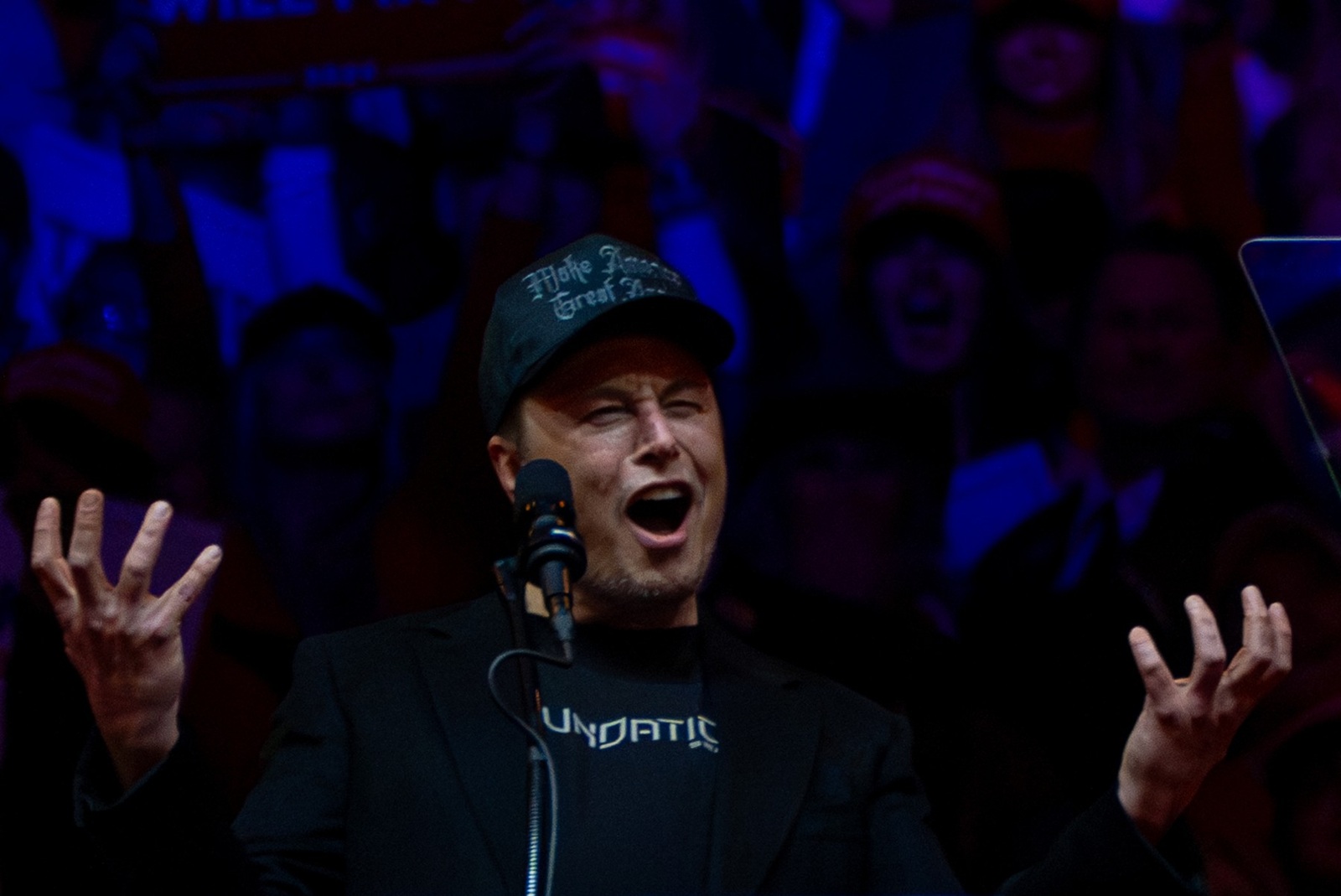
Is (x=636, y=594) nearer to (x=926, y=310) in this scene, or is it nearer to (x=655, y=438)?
(x=655, y=438)

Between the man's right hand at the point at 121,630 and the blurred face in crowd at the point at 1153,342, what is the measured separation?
1893mm

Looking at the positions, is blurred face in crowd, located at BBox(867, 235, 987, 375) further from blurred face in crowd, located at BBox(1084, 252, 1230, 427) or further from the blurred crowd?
blurred face in crowd, located at BBox(1084, 252, 1230, 427)

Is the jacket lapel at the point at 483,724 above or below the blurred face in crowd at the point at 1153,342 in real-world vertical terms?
below

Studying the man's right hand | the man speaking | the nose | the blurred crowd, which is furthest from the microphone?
the blurred crowd

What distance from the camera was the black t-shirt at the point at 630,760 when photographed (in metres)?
1.62

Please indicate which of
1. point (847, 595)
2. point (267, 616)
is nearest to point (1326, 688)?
point (847, 595)

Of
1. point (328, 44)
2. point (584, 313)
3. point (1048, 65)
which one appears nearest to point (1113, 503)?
point (1048, 65)

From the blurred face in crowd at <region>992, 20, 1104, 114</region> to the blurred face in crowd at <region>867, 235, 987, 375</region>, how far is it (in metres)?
0.36

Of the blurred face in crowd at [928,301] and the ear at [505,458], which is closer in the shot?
the ear at [505,458]

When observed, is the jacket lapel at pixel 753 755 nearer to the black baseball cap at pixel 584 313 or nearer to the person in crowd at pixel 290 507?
the black baseball cap at pixel 584 313

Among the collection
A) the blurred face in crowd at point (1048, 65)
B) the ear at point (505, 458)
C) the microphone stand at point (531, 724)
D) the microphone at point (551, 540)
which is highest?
the blurred face in crowd at point (1048, 65)

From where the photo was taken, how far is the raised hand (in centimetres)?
142

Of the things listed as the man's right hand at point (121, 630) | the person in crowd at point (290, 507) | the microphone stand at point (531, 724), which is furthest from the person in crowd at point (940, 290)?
the man's right hand at point (121, 630)

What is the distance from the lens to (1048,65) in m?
2.71
